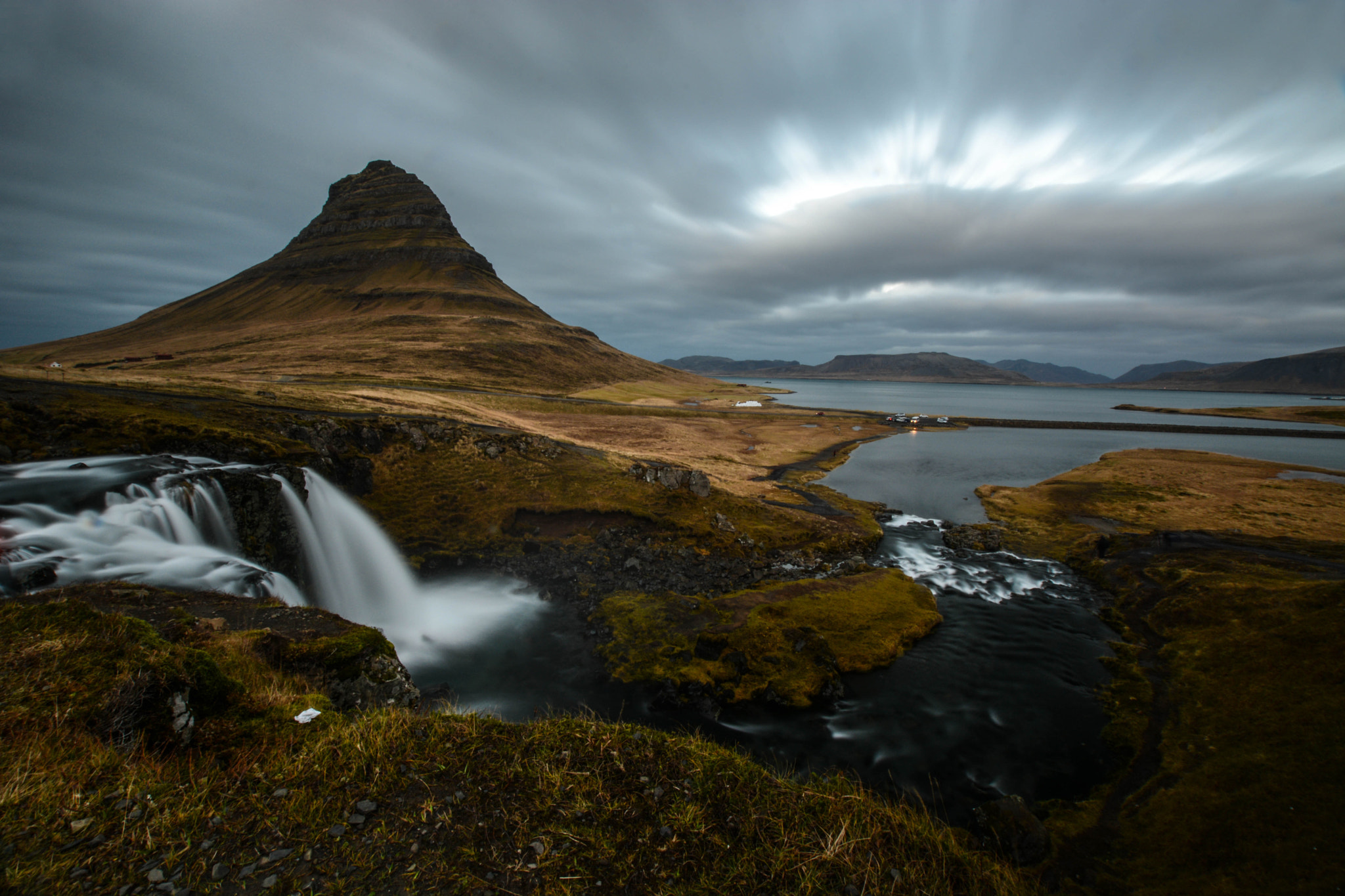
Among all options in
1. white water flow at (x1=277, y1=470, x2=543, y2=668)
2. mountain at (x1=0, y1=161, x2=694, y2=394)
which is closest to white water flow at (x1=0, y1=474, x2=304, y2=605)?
white water flow at (x1=277, y1=470, x2=543, y2=668)

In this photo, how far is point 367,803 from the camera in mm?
6391

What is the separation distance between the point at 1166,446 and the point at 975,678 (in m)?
106

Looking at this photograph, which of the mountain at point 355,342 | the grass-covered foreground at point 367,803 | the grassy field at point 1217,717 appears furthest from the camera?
the mountain at point 355,342

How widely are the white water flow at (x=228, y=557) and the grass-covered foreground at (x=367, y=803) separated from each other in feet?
26.1

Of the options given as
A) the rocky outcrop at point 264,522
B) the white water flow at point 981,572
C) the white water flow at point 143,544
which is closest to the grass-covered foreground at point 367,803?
the white water flow at point 143,544

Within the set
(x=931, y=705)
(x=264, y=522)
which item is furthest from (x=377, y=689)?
(x=931, y=705)

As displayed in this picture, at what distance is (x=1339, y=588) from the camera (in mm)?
15508

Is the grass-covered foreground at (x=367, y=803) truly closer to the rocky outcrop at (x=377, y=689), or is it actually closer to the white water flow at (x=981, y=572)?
the rocky outcrop at (x=377, y=689)

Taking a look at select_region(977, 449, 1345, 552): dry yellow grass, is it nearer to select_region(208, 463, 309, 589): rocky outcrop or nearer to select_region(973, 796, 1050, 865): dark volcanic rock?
select_region(973, 796, 1050, 865): dark volcanic rock

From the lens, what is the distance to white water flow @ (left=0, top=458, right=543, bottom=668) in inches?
538

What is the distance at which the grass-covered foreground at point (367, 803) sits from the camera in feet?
17.3

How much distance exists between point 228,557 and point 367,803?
14503mm

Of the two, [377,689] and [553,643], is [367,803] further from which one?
[553,643]

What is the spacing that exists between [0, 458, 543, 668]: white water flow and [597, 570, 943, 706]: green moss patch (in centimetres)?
560
